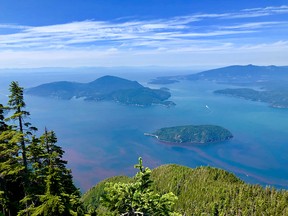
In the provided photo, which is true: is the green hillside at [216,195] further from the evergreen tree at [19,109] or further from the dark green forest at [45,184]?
the evergreen tree at [19,109]

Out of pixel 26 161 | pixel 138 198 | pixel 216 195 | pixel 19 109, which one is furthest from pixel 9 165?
pixel 216 195

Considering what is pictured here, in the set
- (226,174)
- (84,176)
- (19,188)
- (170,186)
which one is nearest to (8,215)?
(19,188)

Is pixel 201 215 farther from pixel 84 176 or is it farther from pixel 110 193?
pixel 84 176

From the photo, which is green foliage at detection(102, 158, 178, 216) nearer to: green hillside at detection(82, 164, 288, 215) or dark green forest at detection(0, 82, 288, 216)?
dark green forest at detection(0, 82, 288, 216)

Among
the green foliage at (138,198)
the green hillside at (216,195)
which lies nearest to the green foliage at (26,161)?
the green foliage at (138,198)

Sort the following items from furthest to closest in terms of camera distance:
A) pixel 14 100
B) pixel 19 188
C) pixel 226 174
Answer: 1. pixel 226 174
2. pixel 19 188
3. pixel 14 100

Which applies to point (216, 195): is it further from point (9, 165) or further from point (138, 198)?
point (138, 198)

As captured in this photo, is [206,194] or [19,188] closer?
[19,188]
